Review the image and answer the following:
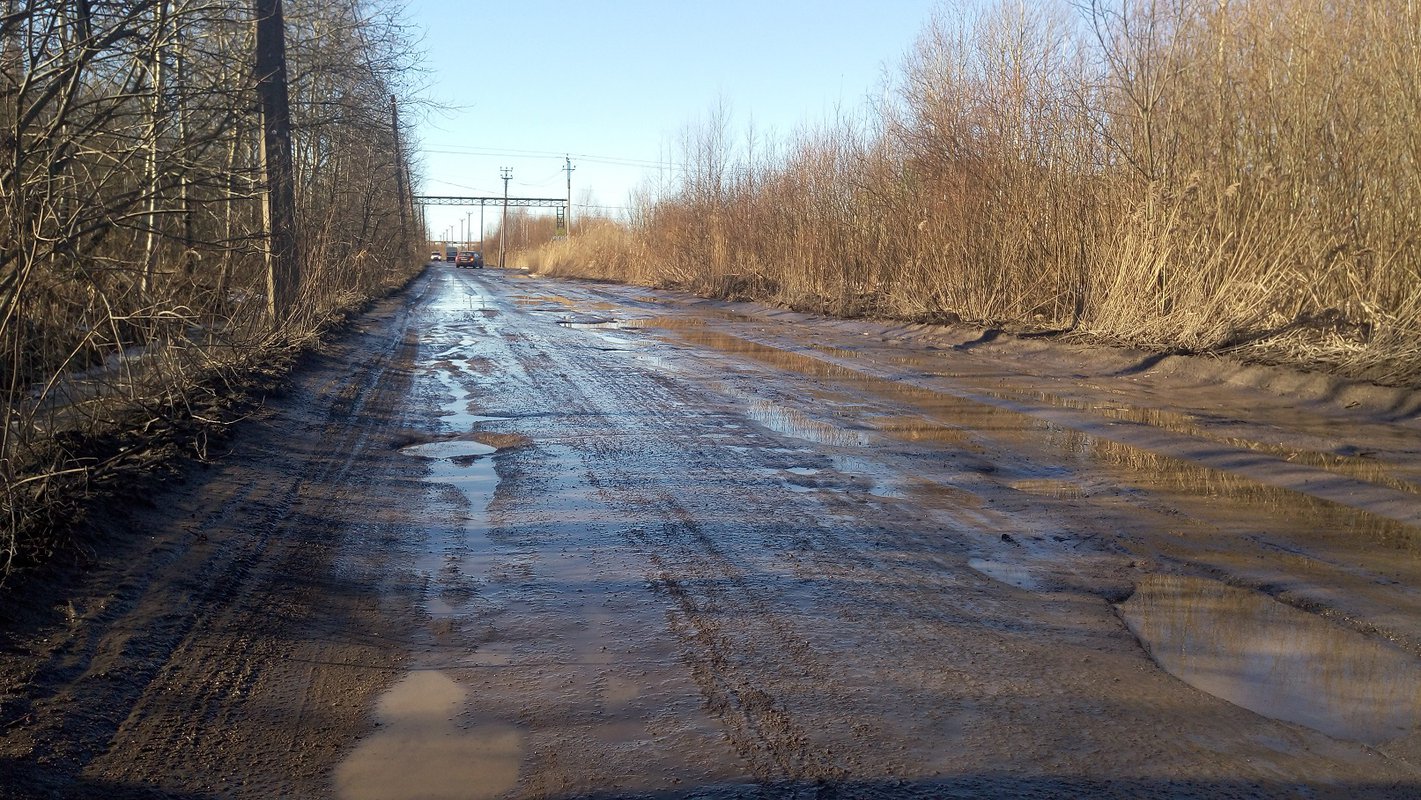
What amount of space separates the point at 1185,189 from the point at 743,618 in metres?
11.5

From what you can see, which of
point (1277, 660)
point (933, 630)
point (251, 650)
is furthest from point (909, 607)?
point (251, 650)

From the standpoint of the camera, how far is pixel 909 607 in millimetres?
4637

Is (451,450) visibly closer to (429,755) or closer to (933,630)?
(933,630)

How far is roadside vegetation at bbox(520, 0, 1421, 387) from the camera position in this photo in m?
11.4

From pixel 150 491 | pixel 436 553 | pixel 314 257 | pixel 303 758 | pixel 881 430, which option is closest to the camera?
pixel 303 758

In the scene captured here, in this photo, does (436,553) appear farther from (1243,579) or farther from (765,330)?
(765,330)

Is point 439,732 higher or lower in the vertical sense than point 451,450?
lower

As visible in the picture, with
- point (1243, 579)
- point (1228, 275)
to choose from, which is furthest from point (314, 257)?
point (1243, 579)

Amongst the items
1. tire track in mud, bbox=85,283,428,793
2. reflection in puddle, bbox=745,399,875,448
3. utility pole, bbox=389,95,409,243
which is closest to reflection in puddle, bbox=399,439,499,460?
tire track in mud, bbox=85,283,428,793

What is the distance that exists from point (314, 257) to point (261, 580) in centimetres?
1143

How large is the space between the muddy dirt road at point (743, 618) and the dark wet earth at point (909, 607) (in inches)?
0.8

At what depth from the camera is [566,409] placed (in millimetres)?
9984

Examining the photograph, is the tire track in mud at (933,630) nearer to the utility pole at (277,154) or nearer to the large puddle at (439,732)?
the large puddle at (439,732)

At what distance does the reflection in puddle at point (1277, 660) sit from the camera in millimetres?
3635
